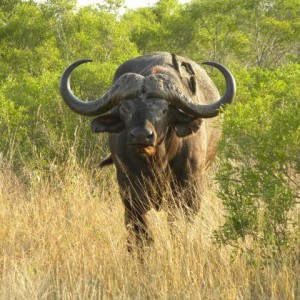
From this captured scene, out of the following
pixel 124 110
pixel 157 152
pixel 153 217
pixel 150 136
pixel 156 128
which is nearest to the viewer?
pixel 150 136

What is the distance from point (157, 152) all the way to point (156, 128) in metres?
0.41

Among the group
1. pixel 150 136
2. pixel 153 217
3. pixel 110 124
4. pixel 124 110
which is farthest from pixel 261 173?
pixel 153 217

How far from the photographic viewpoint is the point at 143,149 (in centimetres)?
560

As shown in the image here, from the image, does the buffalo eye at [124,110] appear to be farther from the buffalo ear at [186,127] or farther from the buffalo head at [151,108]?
the buffalo ear at [186,127]

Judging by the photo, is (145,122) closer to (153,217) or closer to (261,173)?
(261,173)

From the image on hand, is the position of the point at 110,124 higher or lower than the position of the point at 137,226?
higher


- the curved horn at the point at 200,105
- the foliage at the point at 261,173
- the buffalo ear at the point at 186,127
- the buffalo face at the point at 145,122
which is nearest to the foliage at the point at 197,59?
the foliage at the point at 261,173

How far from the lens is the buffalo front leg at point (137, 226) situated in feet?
20.6

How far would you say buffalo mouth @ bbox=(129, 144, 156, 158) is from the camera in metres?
5.51

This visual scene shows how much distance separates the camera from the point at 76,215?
267 inches

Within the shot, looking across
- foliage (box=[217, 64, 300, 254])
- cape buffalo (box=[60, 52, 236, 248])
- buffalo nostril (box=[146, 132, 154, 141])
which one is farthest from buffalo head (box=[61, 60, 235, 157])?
foliage (box=[217, 64, 300, 254])

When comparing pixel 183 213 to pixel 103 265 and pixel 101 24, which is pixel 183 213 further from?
pixel 101 24

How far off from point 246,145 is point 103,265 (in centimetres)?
128

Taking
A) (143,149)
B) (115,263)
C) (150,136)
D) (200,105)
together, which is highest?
(200,105)
